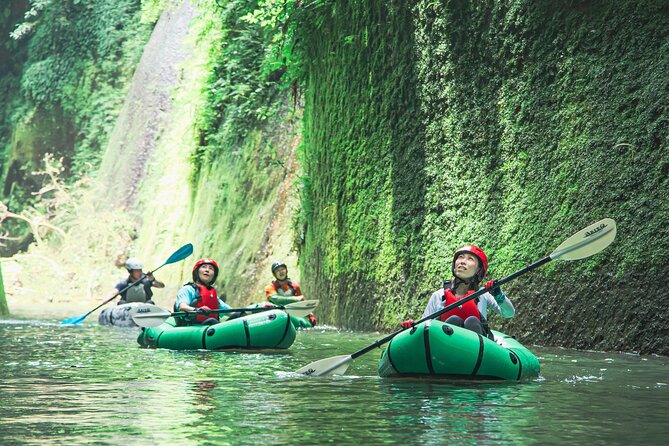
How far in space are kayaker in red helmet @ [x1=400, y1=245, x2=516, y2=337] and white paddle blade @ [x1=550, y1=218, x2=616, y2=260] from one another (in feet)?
1.95

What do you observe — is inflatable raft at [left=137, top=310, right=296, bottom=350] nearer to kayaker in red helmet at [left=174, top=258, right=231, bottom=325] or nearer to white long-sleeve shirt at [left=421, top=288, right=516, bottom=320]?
kayaker in red helmet at [left=174, top=258, right=231, bottom=325]

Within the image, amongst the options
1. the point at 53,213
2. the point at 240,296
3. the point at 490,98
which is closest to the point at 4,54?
the point at 53,213

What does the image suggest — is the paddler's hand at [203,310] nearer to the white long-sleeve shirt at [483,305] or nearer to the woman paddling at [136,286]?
the white long-sleeve shirt at [483,305]

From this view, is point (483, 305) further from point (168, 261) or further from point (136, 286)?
point (136, 286)

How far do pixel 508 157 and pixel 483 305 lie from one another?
3483mm

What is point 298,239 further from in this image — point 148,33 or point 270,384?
point 148,33

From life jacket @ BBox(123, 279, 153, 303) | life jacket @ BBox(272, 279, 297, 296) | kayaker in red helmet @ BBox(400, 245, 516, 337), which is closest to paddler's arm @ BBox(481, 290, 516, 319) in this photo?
kayaker in red helmet @ BBox(400, 245, 516, 337)

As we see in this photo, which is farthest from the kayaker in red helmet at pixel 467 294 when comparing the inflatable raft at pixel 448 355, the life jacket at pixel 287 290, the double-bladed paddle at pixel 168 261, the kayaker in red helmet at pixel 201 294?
the life jacket at pixel 287 290

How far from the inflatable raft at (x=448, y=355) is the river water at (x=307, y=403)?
0.42ft

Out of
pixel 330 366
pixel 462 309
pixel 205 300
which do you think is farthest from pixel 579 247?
Result: pixel 205 300

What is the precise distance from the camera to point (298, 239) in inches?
715

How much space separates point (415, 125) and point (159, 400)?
7.76 metres

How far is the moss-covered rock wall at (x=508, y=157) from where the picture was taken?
380 inches

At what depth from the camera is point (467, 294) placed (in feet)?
26.1
